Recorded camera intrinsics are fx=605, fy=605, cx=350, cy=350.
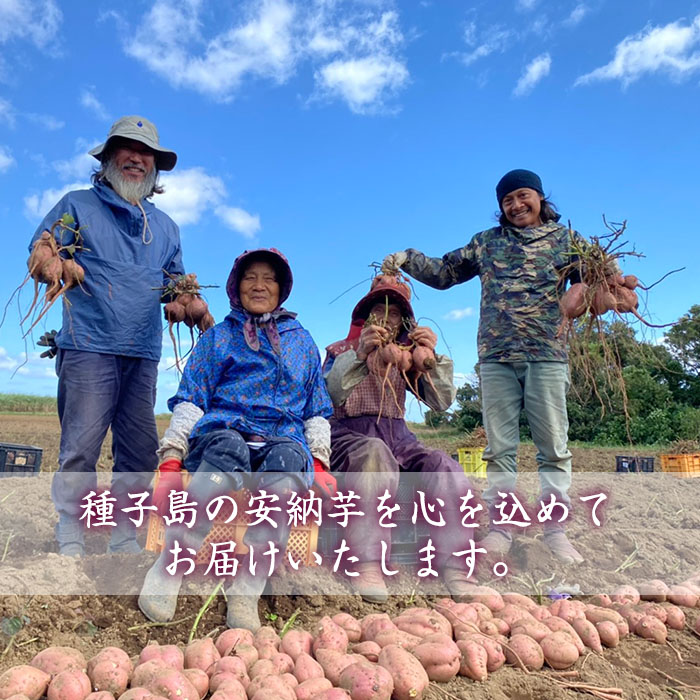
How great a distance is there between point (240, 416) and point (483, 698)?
4.62 ft

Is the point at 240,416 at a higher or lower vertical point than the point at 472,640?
higher

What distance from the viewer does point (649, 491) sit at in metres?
5.54

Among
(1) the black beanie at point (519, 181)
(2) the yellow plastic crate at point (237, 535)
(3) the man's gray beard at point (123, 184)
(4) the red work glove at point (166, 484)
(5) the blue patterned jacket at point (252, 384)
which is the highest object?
(1) the black beanie at point (519, 181)

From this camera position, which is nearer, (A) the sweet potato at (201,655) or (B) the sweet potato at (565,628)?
(A) the sweet potato at (201,655)

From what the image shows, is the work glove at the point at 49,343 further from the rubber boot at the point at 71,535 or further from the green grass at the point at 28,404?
the green grass at the point at 28,404

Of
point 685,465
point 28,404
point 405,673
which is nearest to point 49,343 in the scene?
point 405,673

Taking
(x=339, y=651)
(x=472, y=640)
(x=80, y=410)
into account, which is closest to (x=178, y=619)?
(x=339, y=651)

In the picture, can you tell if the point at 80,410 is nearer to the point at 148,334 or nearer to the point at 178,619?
the point at 148,334

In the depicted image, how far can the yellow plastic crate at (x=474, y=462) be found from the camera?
22.0 ft

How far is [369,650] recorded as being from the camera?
184 centimetres

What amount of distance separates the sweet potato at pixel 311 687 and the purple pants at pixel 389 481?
95 centimetres

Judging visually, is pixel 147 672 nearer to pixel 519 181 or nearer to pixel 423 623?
pixel 423 623

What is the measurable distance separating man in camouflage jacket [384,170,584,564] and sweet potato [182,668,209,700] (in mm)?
1952

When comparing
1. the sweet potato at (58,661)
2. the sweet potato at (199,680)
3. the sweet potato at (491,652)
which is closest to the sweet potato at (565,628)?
the sweet potato at (491,652)
